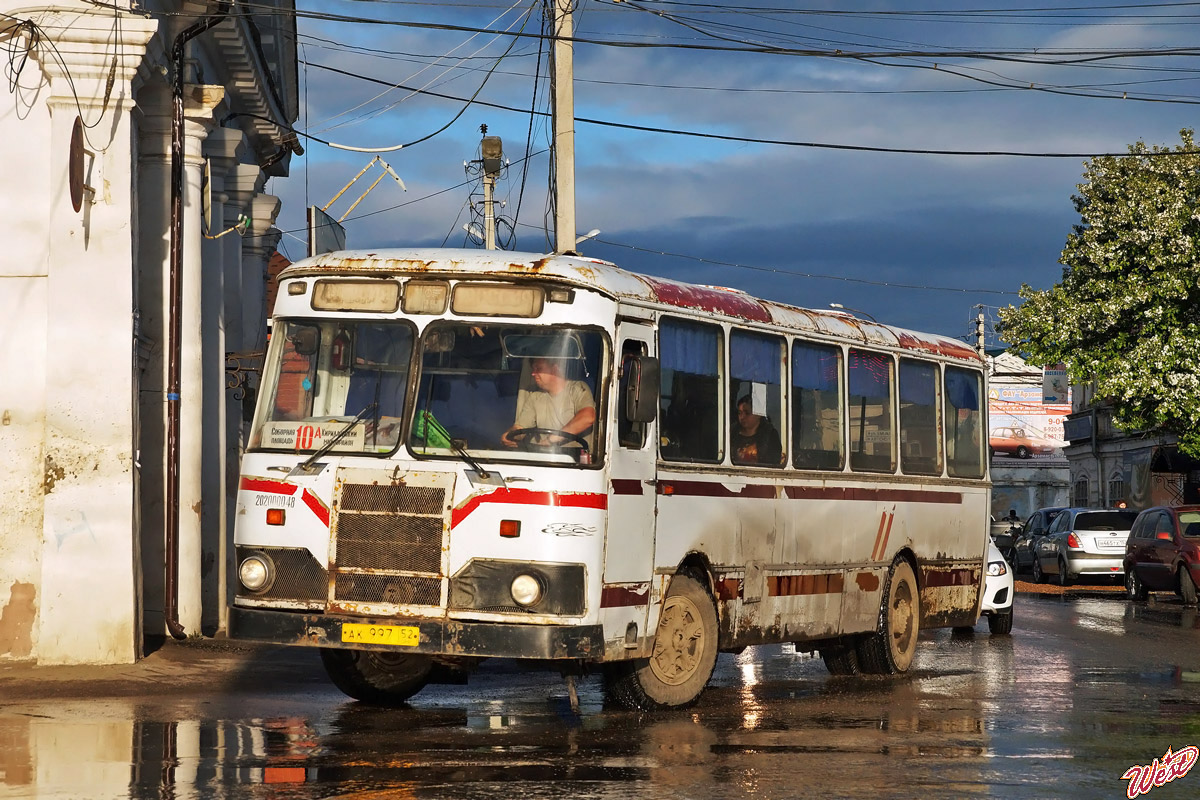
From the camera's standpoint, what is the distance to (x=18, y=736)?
33.3 ft

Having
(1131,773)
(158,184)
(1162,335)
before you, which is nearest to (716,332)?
(1131,773)

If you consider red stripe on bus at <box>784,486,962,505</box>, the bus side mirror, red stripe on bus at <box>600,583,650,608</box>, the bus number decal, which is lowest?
red stripe on bus at <box>600,583,650,608</box>

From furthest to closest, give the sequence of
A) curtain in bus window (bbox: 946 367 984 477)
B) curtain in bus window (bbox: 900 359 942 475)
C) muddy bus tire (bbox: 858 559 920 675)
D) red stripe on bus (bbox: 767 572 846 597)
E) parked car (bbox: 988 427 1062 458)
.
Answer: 1. parked car (bbox: 988 427 1062 458)
2. curtain in bus window (bbox: 946 367 984 477)
3. curtain in bus window (bbox: 900 359 942 475)
4. muddy bus tire (bbox: 858 559 920 675)
5. red stripe on bus (bbox: 767 572 846 597)

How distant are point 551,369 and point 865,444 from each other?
456cm

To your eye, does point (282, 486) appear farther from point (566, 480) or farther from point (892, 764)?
point (892, 764)

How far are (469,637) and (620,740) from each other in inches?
42.2

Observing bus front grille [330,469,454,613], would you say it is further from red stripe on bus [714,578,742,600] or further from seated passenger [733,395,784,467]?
seated passenger [733,395,784,467]

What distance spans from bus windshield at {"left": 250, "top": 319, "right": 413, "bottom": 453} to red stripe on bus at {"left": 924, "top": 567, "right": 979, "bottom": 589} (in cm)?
673

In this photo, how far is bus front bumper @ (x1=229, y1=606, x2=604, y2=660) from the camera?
10141 mm

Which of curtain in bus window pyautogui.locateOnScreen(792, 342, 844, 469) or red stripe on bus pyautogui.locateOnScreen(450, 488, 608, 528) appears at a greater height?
curtain in bus window pyautogui.locateOnScreen(792, 342, 844, 469)

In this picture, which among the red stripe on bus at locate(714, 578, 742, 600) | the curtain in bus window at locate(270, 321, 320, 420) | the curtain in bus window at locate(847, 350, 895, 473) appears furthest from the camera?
the curtain in bus window at locate(847, 350, 895, 473)

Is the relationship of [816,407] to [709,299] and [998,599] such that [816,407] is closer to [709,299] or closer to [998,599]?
[709,299]

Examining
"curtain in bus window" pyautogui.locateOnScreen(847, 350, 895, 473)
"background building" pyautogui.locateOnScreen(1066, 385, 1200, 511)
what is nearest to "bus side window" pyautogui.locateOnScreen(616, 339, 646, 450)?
"curtain in bus window" pyautogui.locateOnScreen(847, 350, 895, 473)

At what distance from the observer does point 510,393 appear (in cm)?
1052
